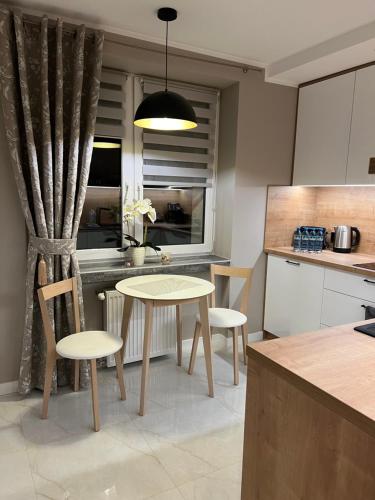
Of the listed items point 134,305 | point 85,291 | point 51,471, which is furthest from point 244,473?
point 85,291

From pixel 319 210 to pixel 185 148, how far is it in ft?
4.84

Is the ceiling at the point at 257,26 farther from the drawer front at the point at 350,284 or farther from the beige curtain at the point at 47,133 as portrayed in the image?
the drawer front at the point at 350,284

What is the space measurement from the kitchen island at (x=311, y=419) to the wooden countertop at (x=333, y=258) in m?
1.29

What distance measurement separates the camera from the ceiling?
2.17 metres

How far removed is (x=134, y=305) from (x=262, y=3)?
2.15 metres

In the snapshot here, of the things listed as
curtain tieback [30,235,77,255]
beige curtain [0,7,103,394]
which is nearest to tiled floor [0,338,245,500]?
beige curtain [0,7,103,394]

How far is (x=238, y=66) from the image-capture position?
303 centimetres

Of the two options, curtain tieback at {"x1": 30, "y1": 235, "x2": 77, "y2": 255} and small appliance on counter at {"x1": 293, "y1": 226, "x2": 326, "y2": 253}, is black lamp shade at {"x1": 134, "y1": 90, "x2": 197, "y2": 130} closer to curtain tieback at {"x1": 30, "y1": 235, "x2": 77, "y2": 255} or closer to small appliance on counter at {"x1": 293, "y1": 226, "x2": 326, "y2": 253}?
curtain tieback at {"x1": 30, "y1": 235, "x2": 77, "y2": 255}

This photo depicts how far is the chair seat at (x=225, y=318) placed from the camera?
270 centimetres

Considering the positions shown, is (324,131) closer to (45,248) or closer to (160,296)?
(160,296)

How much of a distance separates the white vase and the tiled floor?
2.93ft

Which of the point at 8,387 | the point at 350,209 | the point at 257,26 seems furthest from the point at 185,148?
the point at 8,387

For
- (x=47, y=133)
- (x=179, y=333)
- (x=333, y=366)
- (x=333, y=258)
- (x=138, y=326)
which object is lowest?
(x=179, y=333)

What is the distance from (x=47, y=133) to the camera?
7.55 feet
